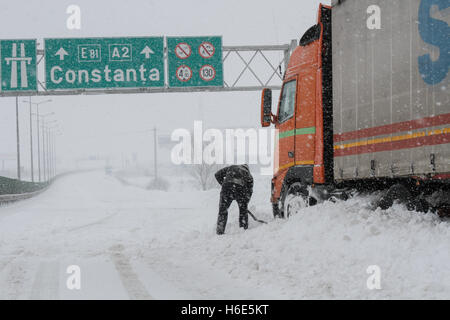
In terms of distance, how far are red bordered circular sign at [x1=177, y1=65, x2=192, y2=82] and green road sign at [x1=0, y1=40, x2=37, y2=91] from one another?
555 centimetres

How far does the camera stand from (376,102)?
855cm

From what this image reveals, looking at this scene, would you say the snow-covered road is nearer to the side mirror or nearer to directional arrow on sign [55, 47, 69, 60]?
the side mirror

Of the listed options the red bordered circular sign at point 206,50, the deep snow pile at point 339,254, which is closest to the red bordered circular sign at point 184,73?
the red bordered circular sign at point 206,50

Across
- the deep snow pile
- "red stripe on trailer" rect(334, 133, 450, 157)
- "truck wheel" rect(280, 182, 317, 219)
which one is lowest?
the deep snow pile

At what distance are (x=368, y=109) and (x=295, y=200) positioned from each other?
2789 millimetres

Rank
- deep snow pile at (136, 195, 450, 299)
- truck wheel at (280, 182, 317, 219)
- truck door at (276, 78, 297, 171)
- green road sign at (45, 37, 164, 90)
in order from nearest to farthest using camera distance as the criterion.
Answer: deep snow pile at (136, 195, 450, 299), truck wheel at (280, 182, 317, 219), truck door at (276, 78, 297, 171), green road sign at (45, 37, 164, 90)

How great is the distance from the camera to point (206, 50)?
22484 mm

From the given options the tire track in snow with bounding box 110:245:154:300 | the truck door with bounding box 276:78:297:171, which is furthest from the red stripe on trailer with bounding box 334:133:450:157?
the tire track in snow with bounding box 110:245:154:300

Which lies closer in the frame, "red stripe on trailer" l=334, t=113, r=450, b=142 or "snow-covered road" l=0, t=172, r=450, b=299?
"snow-covered road" l=0, t=172, r=450, b=299

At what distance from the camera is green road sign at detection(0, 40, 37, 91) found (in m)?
21.9

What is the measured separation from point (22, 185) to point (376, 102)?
35.6m

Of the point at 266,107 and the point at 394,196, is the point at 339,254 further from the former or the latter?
the point at 266,107

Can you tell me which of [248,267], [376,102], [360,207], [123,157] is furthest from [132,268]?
[123,157]
